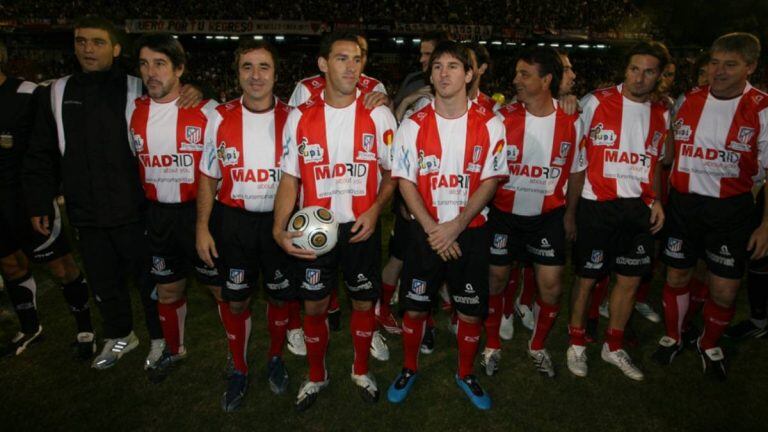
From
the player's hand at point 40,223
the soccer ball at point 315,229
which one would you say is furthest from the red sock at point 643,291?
the player's hand at point 40,223

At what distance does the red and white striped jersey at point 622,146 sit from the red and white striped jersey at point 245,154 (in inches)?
89.4

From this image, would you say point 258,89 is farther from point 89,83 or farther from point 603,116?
point 603,116

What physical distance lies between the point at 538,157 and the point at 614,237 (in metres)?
0.85

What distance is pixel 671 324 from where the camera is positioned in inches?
159

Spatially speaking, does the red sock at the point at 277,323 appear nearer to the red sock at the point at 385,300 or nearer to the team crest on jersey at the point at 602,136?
the red sock at the point at 385,300

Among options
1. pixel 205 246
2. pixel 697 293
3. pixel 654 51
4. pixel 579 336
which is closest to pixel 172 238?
pixel 205 246

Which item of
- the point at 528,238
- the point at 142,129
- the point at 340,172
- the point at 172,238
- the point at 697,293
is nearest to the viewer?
the point at 340,172

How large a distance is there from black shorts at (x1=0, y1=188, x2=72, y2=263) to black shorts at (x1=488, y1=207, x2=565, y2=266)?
3.47 metres

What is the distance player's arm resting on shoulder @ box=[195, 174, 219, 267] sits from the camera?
324 cm

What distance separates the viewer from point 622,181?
3600 mm

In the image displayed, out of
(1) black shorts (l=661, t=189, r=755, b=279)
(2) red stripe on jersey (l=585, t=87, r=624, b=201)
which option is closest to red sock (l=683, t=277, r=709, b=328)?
(1) black shorts (l=661, t=189, r=755, b=279)

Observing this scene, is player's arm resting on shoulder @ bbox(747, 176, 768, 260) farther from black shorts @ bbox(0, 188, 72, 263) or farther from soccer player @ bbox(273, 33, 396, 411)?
black shorts @ bbox(0, 188, 72, 263)

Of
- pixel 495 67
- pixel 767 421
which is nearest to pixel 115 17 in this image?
pixel 495 67

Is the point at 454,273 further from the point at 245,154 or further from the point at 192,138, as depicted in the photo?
the point at 192,138
